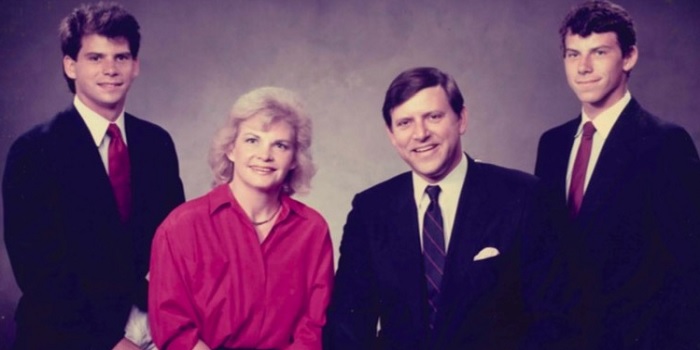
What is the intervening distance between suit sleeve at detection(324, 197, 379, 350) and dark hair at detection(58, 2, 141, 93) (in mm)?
1270

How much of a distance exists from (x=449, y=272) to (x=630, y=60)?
49.1 inches

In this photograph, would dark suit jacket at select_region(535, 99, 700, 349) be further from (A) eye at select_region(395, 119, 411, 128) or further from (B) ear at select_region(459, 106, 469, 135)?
(A) eye at select_region(395, 119, 411, 128)

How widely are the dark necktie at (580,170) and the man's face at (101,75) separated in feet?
6.32

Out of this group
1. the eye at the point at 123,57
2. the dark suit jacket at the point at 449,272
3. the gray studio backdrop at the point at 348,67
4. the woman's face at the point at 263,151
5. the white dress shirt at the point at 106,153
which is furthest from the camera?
the gray studio backdrop at the point at 348,67

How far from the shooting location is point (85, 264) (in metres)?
3.22

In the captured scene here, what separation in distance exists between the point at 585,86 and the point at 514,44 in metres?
0.53

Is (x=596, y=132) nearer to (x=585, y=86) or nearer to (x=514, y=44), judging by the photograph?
(x=585, y=86)

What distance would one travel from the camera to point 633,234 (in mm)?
3111

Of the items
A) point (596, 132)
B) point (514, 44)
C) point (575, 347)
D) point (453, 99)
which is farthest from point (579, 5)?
point (575, 347)

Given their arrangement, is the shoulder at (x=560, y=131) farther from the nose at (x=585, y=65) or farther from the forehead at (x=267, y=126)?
the forehead at (x=267, y=126)

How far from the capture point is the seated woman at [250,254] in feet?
9.70

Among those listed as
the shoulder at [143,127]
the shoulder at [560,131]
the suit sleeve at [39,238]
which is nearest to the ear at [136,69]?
the shoulder at [143,127]

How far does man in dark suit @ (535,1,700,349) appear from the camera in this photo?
3111mm

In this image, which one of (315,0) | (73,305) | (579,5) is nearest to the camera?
(73,305)
